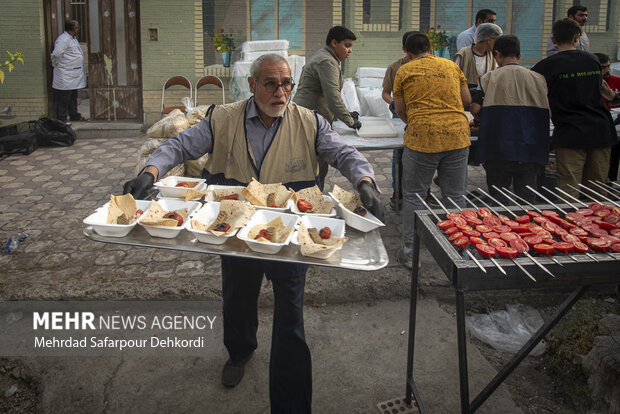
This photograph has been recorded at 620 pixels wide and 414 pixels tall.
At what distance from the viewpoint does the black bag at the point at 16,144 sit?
30.7ft

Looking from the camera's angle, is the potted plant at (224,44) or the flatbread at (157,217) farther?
the potted plant at (224,44)

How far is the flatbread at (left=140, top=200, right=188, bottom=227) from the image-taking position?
2469 millimetres

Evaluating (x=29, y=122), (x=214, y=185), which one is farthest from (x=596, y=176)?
(x=29, y=122)

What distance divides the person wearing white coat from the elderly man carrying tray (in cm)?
938

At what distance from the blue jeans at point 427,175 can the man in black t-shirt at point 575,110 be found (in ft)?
3.47

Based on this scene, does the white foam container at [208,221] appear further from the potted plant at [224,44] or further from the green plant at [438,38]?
the green plant at [438,38]

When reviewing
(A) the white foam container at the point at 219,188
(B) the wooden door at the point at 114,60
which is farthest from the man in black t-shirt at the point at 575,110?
(B) the wooden door at the point at 114,60

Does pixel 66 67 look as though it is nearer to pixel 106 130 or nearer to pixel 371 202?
pixel 106 130

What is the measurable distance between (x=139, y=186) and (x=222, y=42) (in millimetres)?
9636

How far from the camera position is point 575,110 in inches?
189

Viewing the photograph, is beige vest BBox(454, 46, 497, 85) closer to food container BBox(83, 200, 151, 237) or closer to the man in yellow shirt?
the man in yellow shirt

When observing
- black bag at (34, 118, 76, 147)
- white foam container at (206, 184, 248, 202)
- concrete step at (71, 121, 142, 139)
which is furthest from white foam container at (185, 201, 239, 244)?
concrete step at (71, 121, 142, 139)

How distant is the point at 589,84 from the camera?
15.3 feet

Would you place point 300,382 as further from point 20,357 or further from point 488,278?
point 20,357
